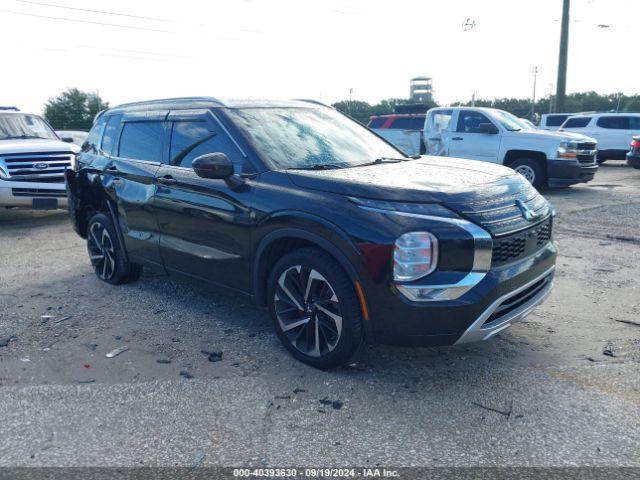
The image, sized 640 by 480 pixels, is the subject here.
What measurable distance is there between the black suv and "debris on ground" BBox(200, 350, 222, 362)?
0.48 metres

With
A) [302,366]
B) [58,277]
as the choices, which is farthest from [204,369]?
[58,277]

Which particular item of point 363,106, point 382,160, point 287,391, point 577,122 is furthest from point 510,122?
point 363,106

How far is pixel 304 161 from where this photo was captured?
418 cm

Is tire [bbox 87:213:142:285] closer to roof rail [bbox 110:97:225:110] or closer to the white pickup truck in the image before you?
roof rail [bbox 110:97:225:110]

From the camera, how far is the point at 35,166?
30.7 ft

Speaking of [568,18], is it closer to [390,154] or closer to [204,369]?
[390,154]

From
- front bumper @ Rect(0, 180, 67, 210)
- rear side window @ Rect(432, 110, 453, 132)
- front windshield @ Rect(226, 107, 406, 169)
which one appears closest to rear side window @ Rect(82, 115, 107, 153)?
front windshield @ Rect(226, 107, 406, 169)

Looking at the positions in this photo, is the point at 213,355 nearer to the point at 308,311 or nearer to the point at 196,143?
the point at 308,311

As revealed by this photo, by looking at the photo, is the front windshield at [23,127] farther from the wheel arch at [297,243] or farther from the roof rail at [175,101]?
the wheel arch at [297,243]

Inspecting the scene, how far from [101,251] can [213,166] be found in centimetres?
269

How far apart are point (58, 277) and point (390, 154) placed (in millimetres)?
4004

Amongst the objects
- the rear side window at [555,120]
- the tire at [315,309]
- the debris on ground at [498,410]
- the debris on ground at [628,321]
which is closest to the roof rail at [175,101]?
the tire at [315,309]

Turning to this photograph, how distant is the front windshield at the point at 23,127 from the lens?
10.5m

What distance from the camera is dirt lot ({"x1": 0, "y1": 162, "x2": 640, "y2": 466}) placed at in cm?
296
